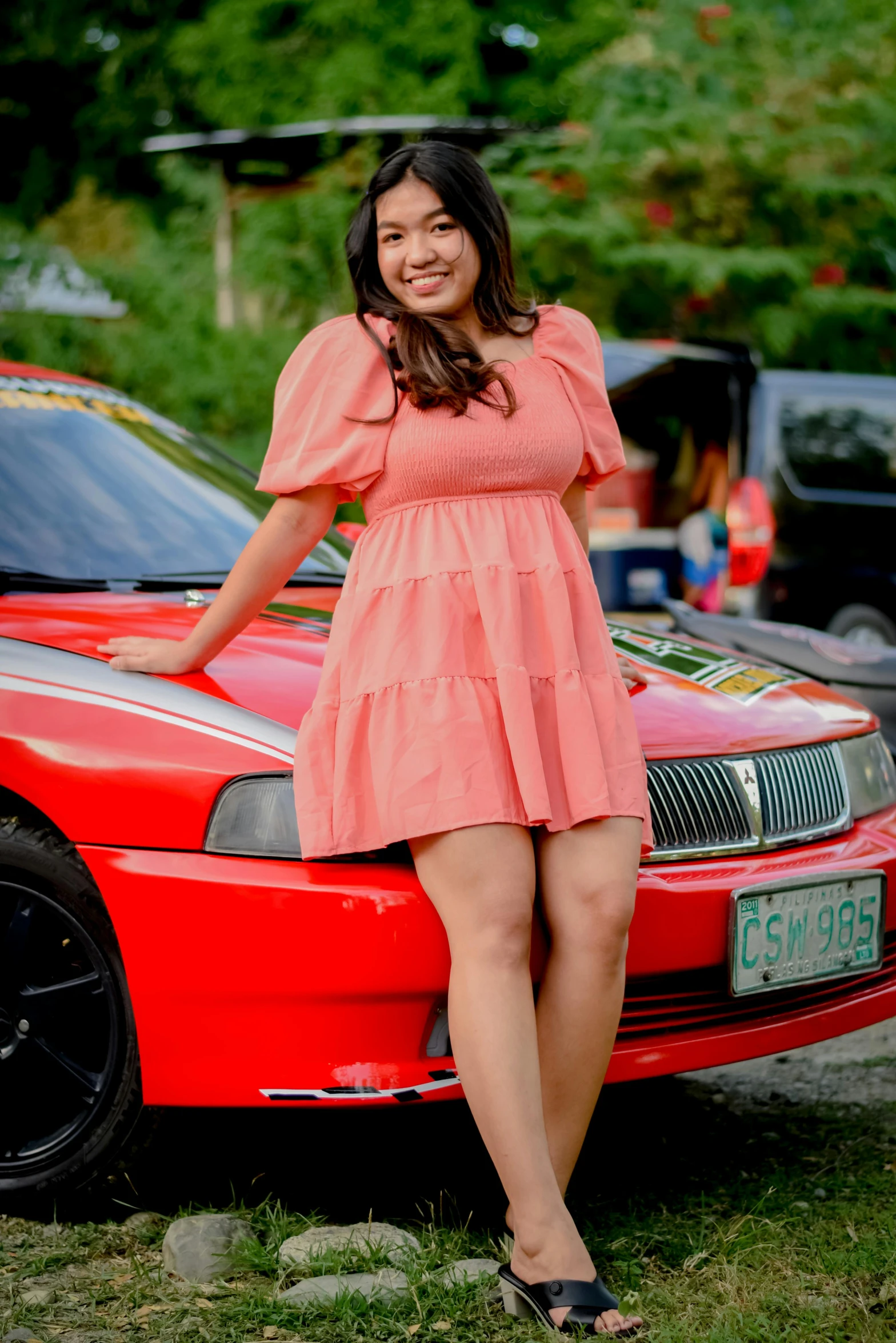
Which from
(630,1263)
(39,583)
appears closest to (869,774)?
(630,1263)

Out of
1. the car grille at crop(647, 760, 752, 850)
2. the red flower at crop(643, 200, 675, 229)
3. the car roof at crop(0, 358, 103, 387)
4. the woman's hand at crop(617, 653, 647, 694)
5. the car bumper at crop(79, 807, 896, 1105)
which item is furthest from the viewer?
the red flower at crop(643, 200, 675, 229)

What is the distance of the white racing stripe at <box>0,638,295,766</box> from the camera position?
2.52 meters

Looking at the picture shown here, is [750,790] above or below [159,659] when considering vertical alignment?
below

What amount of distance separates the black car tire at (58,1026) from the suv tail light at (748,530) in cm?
669

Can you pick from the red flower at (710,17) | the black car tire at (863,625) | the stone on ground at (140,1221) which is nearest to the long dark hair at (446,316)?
the stone on ground at (140,1221)

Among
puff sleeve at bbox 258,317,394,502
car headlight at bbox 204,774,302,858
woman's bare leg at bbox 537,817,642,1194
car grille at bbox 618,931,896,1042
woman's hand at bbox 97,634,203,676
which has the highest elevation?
puff sleeve at bbox 258,317,394,502

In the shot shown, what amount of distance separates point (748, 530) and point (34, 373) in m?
5.77

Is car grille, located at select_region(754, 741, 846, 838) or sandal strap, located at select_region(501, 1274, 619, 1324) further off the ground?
car grille, located at select_region(754, 741, 846, 838)

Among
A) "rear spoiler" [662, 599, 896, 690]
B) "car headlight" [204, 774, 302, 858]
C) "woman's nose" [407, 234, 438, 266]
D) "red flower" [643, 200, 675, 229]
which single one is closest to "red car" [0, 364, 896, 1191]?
"car headlight" [204, 774, 302, 858]

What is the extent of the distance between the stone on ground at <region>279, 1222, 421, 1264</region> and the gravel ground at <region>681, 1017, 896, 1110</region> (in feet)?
3.59

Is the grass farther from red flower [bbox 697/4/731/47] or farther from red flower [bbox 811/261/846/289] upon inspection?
red flower [bbox 697/4/731/47]

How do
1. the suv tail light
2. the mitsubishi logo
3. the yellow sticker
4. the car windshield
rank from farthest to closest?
the suv tail light → the car windshield → the yellow sticker → the mitsubishi logo

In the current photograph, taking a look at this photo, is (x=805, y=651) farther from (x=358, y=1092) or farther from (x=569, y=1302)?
(x=569, y=1302)

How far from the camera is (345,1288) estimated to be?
2.42m
